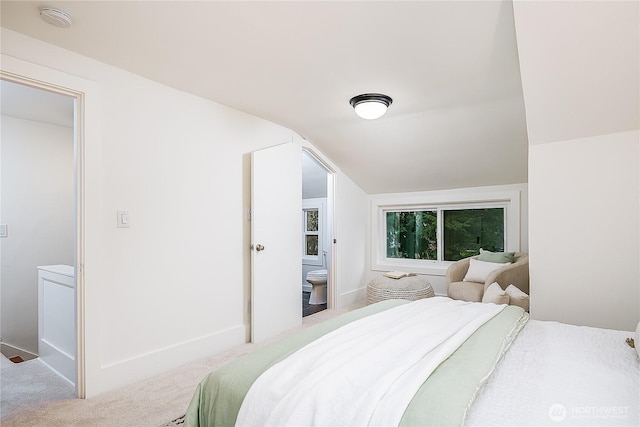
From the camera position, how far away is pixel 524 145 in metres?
3.59

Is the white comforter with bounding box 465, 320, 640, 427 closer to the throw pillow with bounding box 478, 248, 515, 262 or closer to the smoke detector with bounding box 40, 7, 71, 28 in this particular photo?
the throw pillow with bounding box 478, 248, 515, 262

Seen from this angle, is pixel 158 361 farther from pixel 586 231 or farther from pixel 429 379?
pixel 586 231

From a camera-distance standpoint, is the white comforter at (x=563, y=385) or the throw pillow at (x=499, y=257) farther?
the throw pillow at (x=499, y=257)

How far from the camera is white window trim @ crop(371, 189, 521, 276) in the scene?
429cm

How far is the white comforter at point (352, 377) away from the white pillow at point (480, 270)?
236 centimetres

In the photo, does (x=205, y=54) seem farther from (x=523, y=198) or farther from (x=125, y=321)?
(x=523, y=198)

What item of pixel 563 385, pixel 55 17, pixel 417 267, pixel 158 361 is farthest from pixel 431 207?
pixel 55 17

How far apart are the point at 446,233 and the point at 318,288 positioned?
75.2 inches

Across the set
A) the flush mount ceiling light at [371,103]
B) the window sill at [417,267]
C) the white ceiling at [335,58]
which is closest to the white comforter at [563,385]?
the white ceiling at [335,58]

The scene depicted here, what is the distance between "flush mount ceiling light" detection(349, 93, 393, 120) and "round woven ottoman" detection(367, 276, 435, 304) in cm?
194

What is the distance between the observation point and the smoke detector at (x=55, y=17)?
1.88m

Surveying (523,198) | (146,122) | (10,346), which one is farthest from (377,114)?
(10,346)

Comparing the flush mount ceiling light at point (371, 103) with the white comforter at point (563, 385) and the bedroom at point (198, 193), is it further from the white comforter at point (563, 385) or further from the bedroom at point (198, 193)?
the white comforter at point (563, 385)

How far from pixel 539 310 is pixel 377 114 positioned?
6.23 ft
